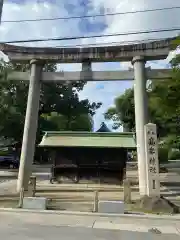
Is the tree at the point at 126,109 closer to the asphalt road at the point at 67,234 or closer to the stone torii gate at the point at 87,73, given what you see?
the stone torii gate at the point at 87,73

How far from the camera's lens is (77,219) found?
9.16 meters

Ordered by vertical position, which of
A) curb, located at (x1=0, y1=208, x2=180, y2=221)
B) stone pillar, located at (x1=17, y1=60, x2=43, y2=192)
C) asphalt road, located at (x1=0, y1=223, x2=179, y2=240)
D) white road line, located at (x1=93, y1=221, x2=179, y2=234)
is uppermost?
stone pillar, located at (x1=17, y1=60, x2=43, y2=192)

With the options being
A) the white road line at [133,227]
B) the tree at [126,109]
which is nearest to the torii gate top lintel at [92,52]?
the white road line at [133,227]

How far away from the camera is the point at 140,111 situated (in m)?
14.7

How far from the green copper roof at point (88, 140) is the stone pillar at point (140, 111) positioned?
12.9ft

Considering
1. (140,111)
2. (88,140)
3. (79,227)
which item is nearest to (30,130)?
(88,140)

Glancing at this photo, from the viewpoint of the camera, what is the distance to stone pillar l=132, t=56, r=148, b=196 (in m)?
14.2

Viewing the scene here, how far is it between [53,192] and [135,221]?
7.43 m

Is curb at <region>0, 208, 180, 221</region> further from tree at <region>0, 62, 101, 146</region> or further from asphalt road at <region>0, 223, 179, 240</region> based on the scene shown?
tree at <region>0, 62, 101, 146</region>

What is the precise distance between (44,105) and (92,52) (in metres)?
22.6

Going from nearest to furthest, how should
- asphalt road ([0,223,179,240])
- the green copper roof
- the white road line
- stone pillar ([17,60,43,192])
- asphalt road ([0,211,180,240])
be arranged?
asphalt road ([0,223,179,240]) < asphalt road ([0,211,180,240]) < the white road line < stone pillar ([17,60,43,192]) < the green copper roof

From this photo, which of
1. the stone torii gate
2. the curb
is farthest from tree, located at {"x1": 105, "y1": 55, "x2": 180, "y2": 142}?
the curb

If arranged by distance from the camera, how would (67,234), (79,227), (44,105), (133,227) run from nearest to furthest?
(67,234) → (79,227) → (133,227) → (44,105)

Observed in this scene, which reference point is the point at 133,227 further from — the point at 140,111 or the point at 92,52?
the point at 92,52
